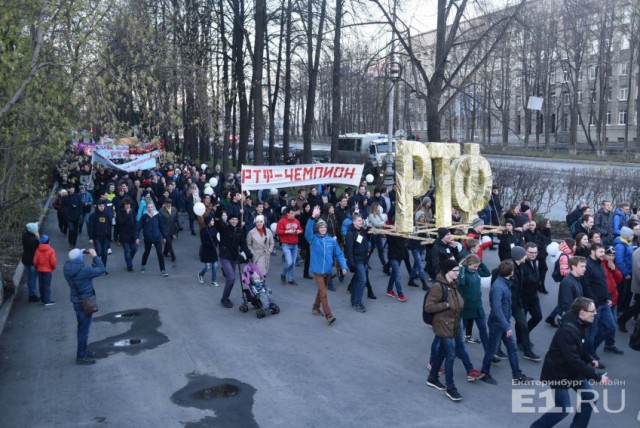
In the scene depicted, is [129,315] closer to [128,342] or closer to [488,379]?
[128,342]

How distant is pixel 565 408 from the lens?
595 centimetres

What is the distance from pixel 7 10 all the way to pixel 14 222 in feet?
29.3

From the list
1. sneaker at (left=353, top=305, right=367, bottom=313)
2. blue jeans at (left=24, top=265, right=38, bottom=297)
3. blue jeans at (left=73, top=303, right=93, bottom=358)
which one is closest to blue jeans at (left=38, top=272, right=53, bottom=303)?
blue jeans at (left=24, top=265, right=38, bottom=297)

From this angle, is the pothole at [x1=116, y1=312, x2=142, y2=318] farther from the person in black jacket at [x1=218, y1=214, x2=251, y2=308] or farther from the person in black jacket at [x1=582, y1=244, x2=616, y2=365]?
the person in black jacket at [x1=582, y1=244, x2=616, y2=365]

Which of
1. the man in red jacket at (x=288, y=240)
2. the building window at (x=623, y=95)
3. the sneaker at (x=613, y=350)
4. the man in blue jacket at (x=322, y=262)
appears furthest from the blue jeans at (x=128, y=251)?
the building window at (x=623, y=95)

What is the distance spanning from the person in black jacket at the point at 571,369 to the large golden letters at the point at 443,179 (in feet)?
20.3

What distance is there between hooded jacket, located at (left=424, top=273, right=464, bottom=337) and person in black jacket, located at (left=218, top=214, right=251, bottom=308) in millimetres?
4718

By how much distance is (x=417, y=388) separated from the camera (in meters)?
7.59

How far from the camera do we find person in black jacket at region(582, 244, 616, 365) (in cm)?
839

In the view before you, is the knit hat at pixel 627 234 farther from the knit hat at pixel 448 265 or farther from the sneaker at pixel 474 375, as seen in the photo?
the knit hat at pixel 448 265

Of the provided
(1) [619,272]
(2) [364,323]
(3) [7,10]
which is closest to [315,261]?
(2) [364,323]

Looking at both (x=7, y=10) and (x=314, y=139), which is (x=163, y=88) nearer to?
(x=7, y=10)

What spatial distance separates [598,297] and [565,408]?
117 inches

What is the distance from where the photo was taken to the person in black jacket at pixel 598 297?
839 centimetres
